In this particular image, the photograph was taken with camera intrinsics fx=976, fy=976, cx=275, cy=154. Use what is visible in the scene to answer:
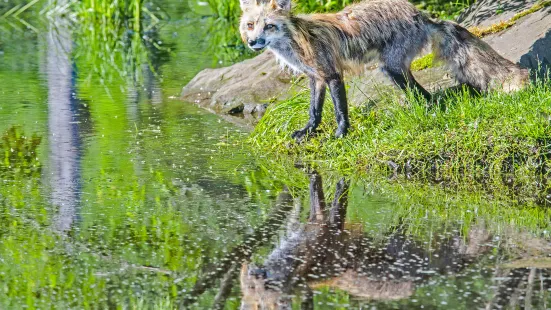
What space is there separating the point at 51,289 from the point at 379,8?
172 inches

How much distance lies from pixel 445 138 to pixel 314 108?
4.07 ft

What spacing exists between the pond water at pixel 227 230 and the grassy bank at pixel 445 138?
0.86ft

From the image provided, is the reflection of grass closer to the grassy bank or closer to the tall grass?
the grassy bank

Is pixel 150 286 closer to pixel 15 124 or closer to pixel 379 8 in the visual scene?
pixel 379 8

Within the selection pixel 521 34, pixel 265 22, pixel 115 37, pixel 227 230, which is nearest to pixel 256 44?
pixel 265 22

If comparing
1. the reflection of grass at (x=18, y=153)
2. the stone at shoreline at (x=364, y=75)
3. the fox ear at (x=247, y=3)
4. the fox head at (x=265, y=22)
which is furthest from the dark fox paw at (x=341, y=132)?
the reflection of grass at (x=18, y=153)

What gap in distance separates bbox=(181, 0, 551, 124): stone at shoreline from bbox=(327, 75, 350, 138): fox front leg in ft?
0.90

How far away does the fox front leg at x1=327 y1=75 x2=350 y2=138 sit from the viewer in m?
8.26

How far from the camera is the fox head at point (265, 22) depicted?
8039mm

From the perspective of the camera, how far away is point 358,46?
8.40m

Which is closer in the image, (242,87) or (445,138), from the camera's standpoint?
(445,138)

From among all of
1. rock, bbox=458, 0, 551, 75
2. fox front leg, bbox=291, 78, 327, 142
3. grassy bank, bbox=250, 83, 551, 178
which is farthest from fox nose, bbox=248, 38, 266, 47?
rock, bbox=458, 0, 551, 75

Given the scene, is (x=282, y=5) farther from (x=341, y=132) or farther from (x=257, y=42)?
(x=341, y=132)

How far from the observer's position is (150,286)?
17.2 ft
